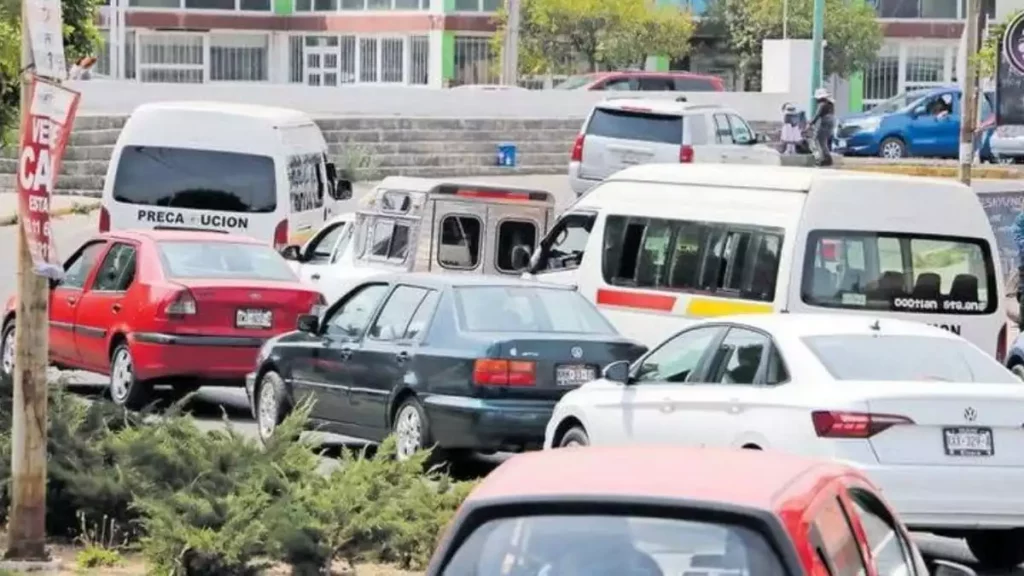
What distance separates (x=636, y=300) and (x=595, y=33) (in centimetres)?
4318

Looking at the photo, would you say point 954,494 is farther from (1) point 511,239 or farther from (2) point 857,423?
(1) point 511,239

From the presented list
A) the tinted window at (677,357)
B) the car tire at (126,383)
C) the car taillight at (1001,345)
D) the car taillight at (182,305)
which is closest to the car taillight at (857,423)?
the tinted window at (677,357)

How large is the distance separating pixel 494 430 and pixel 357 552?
11.6 ft

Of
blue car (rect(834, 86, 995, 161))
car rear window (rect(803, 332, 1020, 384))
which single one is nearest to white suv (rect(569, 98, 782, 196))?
blue car (rect(834, 86, 995, 161))

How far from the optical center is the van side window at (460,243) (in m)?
22.1

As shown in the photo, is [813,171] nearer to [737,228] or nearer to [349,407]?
[737,228]

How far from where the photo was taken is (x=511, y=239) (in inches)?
881

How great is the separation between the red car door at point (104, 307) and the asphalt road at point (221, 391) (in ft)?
1.10

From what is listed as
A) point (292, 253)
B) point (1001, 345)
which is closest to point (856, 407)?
point (1001, 345)

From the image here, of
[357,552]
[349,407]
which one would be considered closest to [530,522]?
[357,552]

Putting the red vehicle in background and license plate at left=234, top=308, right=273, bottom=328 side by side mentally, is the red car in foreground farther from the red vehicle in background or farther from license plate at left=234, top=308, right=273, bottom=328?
the red vehicle in background

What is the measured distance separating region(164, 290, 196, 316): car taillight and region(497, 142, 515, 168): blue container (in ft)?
87.3

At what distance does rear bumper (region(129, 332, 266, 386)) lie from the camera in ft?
58.1

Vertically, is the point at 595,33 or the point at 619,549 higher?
the point at 595,33
